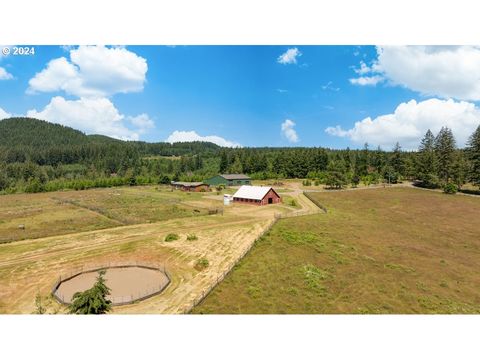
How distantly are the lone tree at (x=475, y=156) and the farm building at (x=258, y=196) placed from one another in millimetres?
50944

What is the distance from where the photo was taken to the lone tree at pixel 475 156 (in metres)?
73.7

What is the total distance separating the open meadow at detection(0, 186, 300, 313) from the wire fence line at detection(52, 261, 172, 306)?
1.43 ft

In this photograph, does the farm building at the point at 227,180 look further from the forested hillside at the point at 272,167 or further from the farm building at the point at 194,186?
the forested hillside at the point at 272,167

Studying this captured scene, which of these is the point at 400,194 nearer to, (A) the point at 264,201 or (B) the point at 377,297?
(A) the point at 264,201

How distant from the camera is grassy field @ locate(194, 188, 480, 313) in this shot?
20.2 m

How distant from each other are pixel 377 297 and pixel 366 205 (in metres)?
41.1

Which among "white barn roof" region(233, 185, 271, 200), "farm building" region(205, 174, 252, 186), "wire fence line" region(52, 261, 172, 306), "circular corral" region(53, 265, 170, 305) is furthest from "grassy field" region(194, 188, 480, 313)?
"farm building" region(205, 174, 252, 186)

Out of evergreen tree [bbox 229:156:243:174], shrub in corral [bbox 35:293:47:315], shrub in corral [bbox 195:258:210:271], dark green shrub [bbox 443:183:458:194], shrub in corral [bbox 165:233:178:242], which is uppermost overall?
evergreen tree [bbox 229:156:243:174]

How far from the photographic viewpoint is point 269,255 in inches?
1164

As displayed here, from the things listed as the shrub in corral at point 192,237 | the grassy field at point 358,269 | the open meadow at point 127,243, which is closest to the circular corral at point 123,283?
the open meadow at point 127,243

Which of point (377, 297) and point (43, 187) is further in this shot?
point (43, 187)

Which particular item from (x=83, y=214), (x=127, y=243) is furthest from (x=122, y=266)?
(x=83, y=214)

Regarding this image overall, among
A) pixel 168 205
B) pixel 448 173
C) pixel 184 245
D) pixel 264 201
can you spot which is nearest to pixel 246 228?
pixel 184 245

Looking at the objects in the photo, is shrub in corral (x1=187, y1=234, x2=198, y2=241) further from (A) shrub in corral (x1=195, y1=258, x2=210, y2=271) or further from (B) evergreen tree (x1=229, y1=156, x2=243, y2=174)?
(B) evergreen tree (x1=229, y1=156, x2=243, y2=174)
